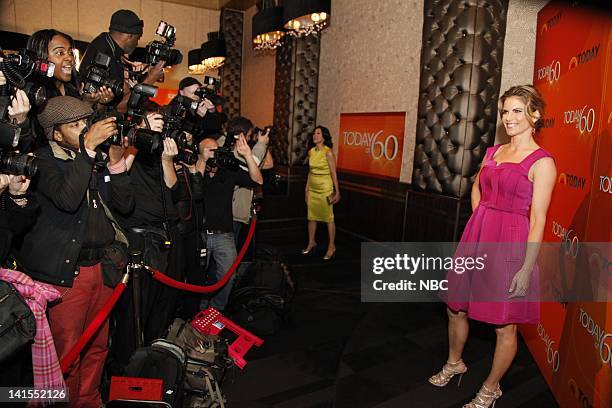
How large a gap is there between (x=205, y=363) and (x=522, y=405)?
1.70 metres

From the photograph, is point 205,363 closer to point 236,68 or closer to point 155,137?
point 155,137

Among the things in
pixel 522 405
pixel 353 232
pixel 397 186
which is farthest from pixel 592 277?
pixel 353 232

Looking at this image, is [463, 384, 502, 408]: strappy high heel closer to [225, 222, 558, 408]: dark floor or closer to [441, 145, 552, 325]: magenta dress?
[225, 222, 558, 408]: dark floor

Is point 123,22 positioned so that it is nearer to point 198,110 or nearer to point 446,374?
point 198,110

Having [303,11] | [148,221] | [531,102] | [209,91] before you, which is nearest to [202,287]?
[148,221]

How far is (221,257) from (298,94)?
14.3ft

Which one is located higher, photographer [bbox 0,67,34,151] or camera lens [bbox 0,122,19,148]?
photographer [bbox 0,67,34,151]

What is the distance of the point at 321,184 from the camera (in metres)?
5.19

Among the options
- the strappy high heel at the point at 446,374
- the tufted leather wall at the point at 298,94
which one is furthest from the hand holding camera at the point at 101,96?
the tufted leather wall at the point at 298,94

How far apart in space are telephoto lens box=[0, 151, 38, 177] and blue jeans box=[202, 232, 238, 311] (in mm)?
1734

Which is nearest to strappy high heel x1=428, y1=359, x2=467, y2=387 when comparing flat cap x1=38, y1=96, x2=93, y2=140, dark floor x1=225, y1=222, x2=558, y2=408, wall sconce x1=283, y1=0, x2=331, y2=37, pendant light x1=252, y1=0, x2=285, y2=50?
dark floor x1=225, y1=222, x2=558, y2=408

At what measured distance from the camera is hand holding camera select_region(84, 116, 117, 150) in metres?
1.81

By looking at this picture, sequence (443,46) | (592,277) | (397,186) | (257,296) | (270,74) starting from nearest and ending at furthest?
(592,277)
(257,296)
(443,46)
(397,186)
(270,74)

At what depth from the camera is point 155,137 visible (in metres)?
2.11
